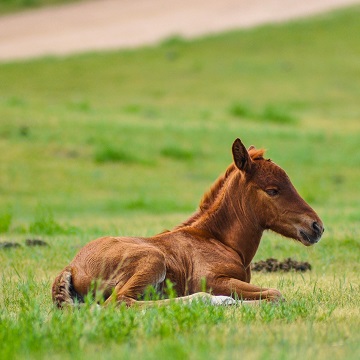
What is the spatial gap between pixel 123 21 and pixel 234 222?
41380 mm

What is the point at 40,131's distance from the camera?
2575 cm

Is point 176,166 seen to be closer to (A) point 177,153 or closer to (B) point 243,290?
(A) point 177,153

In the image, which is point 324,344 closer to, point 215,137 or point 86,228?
point 86,228

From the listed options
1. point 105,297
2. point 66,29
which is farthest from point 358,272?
point 66,29

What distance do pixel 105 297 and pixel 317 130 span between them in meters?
21.6

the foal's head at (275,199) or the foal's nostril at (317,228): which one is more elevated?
the foal's head at (275,199)

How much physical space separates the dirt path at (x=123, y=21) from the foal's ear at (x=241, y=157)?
120ft

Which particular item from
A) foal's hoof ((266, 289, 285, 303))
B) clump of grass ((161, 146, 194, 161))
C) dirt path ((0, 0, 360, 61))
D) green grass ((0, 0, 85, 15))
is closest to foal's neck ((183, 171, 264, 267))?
foal's hoof ((266, 289, 285, 303))

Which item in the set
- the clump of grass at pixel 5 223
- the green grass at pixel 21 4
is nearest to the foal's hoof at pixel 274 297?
the clump of grass at pixel 5 223

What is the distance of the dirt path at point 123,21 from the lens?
4684 centimetres

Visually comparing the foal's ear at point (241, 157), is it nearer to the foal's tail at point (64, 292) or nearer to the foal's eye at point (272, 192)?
the foal's eye at point (272, 192)

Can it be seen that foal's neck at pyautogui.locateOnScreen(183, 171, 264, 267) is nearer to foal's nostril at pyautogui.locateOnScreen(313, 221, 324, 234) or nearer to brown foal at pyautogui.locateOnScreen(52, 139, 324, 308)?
brown foal at pyautogui.locateOnScreen(52, 139, 324, 308)

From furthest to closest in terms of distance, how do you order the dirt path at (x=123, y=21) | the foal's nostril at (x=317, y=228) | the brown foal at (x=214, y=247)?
the dirt path at (x=123, y=21) < the foal's nostril at (x=317, y=228) < the brown foal at (x=214, y=247)

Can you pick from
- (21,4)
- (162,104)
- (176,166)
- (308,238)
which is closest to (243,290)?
(308,238)
